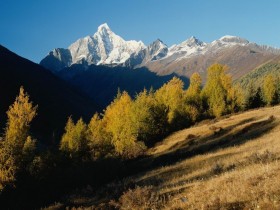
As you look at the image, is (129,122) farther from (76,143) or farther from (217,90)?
(217,90)

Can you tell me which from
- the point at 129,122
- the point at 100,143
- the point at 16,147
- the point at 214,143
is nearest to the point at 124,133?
the point at 129,122

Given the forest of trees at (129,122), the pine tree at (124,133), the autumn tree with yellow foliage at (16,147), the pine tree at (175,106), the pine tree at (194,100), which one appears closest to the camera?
the autumn tree with yellow foliage at (16,147)

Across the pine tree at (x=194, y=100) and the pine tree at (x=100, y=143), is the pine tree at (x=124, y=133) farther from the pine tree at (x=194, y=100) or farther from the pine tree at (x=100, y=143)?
the pine tree at (x=194, y=100)

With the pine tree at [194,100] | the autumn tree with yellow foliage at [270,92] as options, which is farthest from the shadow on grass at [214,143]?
the autumn tree with yellow foliage at [270,92]

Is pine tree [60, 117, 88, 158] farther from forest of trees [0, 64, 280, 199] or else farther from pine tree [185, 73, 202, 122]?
pine tree [185, 73, 202, 122]

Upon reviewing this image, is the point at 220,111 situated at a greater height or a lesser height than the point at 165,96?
lesser

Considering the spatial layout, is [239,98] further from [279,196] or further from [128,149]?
[279,196]

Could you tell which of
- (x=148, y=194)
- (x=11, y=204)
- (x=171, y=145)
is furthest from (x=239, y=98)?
(x=148, y=194)

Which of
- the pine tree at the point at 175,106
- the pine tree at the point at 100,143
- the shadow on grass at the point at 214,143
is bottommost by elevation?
the shadow on grass at the point at 214,143

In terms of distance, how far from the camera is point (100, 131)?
72.1 m

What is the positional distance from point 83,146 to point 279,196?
6284cm

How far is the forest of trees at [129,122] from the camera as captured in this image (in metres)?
43.5

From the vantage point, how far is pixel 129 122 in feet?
214

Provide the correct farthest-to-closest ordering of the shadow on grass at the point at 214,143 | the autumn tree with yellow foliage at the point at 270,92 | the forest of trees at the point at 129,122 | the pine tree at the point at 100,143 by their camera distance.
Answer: the autumn tree with yellow foliage at the point at 270,92 < the pine tree at the point at 100,143 < the forest of trees at the point at 129,122 < the shadow on grass at the point at 214,143
